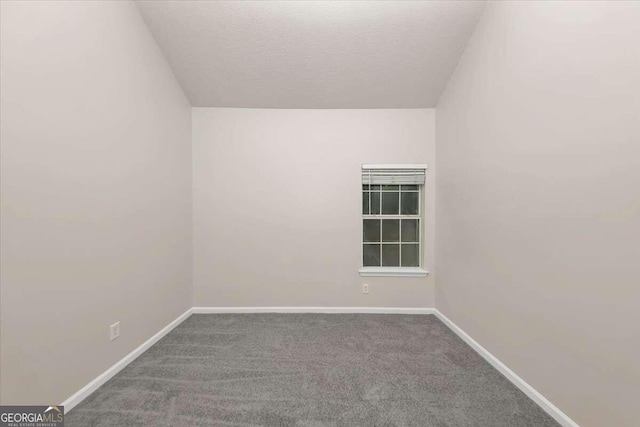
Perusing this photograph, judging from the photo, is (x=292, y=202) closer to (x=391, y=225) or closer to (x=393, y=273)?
(x=391, y=225)

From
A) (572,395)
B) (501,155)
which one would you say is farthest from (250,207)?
(572,395)

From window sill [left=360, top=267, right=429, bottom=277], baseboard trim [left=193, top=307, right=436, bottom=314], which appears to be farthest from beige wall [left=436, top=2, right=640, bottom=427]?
baseboard trim [left=193, top=307, right=436, bottom=314]

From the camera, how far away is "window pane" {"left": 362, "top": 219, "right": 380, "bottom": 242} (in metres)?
3.58

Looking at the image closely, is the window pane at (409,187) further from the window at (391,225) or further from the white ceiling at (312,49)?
the white ceiling at (312,49)

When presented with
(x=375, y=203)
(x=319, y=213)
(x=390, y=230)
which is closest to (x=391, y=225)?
(x=390, y=230)

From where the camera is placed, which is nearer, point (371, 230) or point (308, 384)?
point (308, 384)

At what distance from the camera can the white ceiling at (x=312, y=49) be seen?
2363 mm

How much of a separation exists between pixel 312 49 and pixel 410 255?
2.71 meters

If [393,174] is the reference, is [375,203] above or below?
below

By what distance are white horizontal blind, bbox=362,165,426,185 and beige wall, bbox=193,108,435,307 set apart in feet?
0.31

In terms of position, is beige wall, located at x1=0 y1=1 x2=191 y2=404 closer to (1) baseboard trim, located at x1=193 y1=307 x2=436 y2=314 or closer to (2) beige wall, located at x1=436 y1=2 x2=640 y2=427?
(1) baseboard trim, located at x1=193 y1=307 x2=436 y2=314

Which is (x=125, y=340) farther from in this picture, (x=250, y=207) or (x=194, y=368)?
(x=250, y=207)

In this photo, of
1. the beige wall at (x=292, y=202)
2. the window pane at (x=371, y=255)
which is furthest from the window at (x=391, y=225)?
the beige wall at (x=292, y=202)

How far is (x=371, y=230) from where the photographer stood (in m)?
3.60
